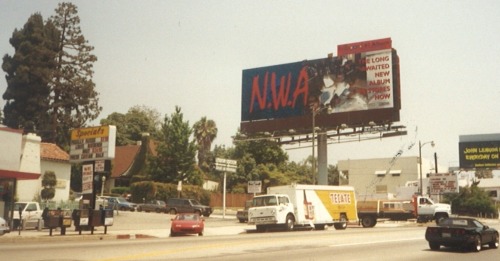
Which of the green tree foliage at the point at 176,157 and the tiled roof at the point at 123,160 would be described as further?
the tiled roof at the point at 123,160

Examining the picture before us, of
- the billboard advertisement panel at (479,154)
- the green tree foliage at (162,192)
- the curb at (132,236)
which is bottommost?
the curb at (132,236)

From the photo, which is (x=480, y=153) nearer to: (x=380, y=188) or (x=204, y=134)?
(x=380, y=188)

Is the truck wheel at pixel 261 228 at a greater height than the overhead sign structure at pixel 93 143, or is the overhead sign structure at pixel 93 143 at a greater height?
the overhead sign structure at pixel 93 143

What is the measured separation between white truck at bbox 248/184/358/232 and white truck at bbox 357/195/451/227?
3618 millimetres

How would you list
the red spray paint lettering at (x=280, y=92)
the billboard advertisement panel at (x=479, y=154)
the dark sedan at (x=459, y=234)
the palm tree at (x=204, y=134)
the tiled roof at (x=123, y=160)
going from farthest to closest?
1. the palm tree at (x=204, y=134)
2. the tiled roof at (x=123, y=160)
3. the billboard advertisement panel at (x=479, y=154)
4. the red spray paint lettering at (x=280, y=92)
5. the dark sedan at (x=459, y=234)

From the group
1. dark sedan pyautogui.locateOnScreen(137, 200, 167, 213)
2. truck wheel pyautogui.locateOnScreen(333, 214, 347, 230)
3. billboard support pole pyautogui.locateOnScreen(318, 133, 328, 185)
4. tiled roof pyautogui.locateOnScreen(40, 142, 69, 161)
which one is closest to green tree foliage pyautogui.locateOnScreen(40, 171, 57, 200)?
tiled roof pyautogui.locateOnScreen(40, 142, 69, 161)

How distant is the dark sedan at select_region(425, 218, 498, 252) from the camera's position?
18.2 m

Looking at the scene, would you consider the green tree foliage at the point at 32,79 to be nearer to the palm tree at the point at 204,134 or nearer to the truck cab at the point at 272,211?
the palm tree at the point at 204,134

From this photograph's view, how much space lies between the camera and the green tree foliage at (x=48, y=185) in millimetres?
45406

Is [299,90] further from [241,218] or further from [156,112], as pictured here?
[156,112]

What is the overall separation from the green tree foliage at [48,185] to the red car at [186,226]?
69.3 feet

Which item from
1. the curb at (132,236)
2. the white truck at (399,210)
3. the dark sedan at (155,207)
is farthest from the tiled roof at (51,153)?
the white truck at (399,210)

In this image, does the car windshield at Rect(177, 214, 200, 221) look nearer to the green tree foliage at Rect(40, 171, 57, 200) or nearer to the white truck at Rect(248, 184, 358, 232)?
the white truck at Rect(248, 184, 358, 232)

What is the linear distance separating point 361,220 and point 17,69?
5298cm
